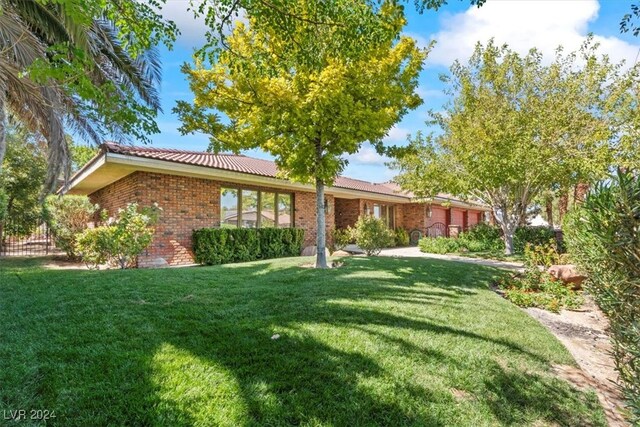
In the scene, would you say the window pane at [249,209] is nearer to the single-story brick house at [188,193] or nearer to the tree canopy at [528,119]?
the single-story brick house at [188,193]

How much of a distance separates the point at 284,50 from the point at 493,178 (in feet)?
32.4

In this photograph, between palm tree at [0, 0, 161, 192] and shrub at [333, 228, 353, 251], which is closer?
palm tree at [0, 0, 161, 192]

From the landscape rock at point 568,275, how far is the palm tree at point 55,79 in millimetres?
9880

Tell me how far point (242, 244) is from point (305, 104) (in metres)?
6.20

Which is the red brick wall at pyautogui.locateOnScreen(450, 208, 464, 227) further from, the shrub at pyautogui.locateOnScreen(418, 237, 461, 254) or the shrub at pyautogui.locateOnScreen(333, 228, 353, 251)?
the shrub at pyautogui.locateOnScreen(333, 228, 353, 251)

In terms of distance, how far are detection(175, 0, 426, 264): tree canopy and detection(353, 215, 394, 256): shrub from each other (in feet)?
12.0

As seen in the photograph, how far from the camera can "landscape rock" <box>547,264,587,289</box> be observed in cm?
823

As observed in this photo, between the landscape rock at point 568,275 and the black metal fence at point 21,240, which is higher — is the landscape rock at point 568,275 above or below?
below

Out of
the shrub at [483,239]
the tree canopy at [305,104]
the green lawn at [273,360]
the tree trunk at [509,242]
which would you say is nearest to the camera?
the green lawn at [273,360]

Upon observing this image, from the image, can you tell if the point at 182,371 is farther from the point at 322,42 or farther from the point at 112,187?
the point at 112,187

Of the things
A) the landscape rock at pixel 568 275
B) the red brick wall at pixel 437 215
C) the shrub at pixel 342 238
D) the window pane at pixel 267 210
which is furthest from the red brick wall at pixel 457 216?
the landscape rock at pixel 568 275

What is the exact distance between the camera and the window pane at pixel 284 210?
15453 mm

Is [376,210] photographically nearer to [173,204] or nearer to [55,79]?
[173,204]

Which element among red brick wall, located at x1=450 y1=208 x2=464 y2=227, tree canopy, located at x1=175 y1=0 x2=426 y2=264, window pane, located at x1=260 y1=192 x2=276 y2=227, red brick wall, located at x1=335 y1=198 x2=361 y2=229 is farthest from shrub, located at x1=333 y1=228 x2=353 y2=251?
red brick wall, located at x1=450 y1=208 x2=464 y2=227
